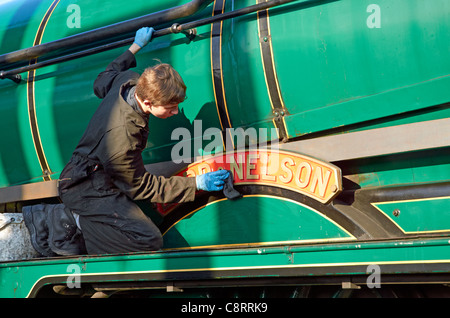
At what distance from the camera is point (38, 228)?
3275 mm

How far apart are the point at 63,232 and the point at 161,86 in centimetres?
105

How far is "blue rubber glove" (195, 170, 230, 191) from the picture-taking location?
9.21 ft

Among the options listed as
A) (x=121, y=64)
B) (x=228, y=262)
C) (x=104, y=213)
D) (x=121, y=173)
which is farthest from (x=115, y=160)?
(x=228, y=262)

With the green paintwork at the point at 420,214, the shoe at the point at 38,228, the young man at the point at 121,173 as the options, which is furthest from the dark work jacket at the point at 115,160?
the green paintwork at the point at 420,214

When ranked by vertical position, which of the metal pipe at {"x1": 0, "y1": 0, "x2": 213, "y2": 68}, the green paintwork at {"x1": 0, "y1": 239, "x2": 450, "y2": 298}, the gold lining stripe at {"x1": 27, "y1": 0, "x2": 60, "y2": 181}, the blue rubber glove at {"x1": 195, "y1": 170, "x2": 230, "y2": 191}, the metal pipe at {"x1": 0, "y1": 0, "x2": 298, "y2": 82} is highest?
the metal pipe at {"x1": 0, "y1": 0, "x2": 213, "y2": 68}

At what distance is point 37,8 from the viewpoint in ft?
12.4

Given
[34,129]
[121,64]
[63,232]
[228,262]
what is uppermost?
[121,64]

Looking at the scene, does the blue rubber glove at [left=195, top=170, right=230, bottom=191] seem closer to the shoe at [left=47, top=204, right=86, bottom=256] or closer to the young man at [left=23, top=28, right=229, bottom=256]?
the young man at [left=23, top=28, right=229, bottom=256]

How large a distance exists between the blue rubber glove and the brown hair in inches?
15.3

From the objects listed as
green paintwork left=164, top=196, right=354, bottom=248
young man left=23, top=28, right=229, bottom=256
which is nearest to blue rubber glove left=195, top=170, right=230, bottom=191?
young man left=23, top=28, right=229, bottom=256

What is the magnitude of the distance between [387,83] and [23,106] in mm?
2112

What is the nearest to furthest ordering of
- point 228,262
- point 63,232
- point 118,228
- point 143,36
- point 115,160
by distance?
point 228,262
point 115,160
point 118,228
point 143,36
point 63,232

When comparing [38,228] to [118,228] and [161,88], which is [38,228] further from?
[161,88]

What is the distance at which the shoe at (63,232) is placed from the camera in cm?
319
